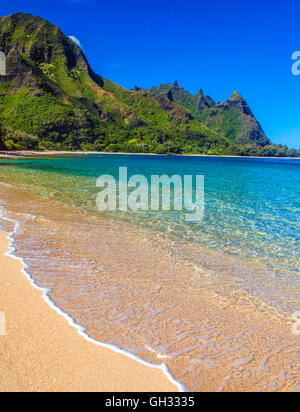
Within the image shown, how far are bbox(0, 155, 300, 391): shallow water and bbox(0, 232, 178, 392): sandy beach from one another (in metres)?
0.30

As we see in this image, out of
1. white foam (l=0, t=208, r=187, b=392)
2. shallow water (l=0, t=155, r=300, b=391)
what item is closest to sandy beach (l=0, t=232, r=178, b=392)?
white foam (l=0, t=208, r=187, b=392)

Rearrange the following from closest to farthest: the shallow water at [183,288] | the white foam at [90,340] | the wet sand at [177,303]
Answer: the white foam at [90,340]
the wet sand at [177,303]
the shallow water at [183,288]

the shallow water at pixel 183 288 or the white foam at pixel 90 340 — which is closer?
the white foam at pixel 90 340

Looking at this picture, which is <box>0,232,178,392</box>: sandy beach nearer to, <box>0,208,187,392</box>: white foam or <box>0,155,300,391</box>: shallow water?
<box>0,208,187,392</box>: white foam

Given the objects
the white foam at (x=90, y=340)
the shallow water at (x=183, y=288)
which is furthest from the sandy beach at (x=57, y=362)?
the shallow water at (x=183, y=288)

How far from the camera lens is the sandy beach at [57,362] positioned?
2.91 metres

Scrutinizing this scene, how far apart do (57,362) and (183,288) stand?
3.06 m

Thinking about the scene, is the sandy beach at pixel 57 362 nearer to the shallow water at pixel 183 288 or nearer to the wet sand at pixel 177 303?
the wet sand at pixel 177 303

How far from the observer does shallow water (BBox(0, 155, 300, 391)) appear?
3.58m

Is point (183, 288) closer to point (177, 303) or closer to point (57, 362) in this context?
point (177, 303)

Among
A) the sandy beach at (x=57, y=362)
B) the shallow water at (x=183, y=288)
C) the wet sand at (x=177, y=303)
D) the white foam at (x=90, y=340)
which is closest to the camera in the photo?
the sandy beach at (x=57, y=362)

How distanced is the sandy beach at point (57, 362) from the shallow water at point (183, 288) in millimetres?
298
